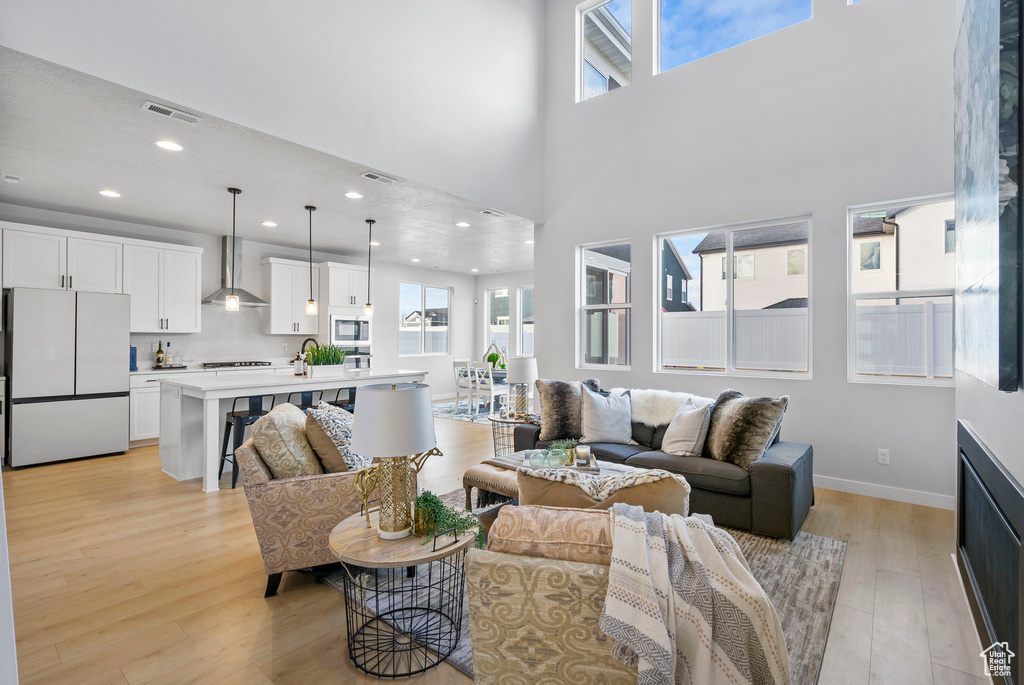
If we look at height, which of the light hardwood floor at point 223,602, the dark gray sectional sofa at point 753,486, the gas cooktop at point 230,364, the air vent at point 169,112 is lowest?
the light hardwood floor at point 223,602

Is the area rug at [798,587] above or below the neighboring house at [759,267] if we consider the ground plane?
below

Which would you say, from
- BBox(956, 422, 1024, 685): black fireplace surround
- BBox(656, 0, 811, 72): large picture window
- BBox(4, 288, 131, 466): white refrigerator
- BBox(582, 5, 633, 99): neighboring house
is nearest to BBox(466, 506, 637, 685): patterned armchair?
BBox(956, 422, 1024, 685): black fireplace surround

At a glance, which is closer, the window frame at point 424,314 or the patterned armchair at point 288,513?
the patterned armchair at point 288,513

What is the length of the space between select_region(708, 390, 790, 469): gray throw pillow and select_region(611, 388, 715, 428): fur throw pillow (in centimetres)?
45

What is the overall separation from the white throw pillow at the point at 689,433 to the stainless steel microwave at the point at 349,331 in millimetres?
5630

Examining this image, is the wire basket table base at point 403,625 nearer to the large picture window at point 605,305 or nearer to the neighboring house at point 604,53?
the large picture window at point 605,305

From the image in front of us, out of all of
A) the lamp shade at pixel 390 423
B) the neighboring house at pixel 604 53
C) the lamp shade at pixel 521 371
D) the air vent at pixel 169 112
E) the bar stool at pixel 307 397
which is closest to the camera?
the lamp shade at pixel 390 423

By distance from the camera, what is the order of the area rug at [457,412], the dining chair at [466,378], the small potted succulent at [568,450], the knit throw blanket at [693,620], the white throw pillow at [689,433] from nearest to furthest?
the knit throw blanket at [693,620], the small potted succulent at [568,450], the white throw pillow at [689,433], the area rug at [457,412], the dining chair at [466,378]

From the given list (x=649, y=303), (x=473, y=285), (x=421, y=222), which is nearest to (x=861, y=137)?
(x=649, y=303)

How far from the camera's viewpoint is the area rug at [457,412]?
756 cm

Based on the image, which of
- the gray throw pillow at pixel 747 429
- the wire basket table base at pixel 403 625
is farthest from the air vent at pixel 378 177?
the gray throw pillow at pixel 747 429

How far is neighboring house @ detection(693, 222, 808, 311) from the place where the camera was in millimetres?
4348

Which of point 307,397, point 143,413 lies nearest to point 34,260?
point 143,413

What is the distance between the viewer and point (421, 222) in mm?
5852
